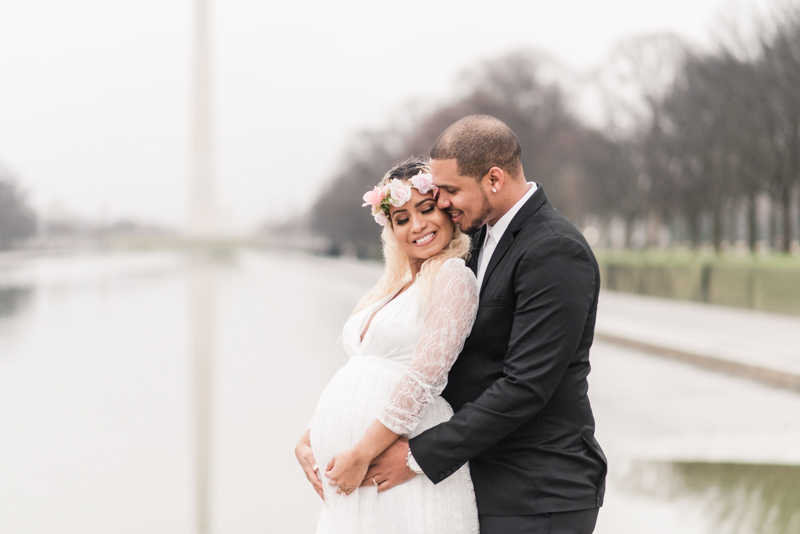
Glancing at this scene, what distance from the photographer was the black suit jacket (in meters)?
2.30

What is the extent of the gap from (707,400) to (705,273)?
468 inches

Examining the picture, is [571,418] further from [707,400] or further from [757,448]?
[707,400]

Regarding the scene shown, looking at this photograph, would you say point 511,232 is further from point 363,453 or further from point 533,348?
point 363,453

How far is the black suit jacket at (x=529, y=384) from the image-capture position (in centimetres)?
230

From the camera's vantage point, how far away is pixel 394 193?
108 inches

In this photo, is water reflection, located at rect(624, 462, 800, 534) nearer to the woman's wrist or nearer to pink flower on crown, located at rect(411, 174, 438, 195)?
the woman's wrist

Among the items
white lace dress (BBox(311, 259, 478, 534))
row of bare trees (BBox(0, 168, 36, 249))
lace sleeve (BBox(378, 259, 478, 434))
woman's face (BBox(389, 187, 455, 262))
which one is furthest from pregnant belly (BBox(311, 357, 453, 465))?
row of bare trees (BBox(0, 168, 36, 249))

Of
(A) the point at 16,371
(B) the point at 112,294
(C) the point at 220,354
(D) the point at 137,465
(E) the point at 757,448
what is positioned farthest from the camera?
(B) the point at 112,294

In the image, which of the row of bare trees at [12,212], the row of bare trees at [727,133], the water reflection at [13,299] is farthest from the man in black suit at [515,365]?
the row of bare trees at [12,212]

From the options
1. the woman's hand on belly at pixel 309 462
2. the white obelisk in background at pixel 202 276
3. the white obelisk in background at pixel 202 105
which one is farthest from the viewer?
the white obelisk in background at pixel 202 105

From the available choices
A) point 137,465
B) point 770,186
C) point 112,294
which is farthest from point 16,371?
point 770,186

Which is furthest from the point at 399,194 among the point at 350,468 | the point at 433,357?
the point at 350,468

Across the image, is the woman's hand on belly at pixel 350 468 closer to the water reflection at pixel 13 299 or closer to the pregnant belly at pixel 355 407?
the pregnant belly at pixel 355 407

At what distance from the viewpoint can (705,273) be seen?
19812mm
